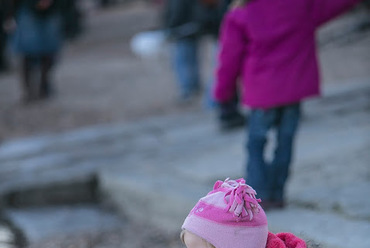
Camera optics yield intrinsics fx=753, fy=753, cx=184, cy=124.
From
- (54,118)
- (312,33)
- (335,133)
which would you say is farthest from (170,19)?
(312,33)

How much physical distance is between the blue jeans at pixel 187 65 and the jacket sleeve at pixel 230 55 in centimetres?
410

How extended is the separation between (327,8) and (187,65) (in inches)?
180

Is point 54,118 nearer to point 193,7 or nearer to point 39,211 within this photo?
point 193,7

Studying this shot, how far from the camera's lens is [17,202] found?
5234mm

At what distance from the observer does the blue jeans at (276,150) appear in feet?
12.8

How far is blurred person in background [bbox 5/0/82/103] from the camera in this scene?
8586 millimetres

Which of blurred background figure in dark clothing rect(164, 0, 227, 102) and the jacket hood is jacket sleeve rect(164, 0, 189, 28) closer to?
blurred background figure in dark clothing rect(164, 0, 227, 102)

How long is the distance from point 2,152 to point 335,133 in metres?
2.84

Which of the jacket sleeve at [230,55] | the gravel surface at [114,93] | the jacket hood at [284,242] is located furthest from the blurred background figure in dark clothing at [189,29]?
the jacket hood at [284,242]

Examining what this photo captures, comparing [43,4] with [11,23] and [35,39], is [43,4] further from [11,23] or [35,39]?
[11,23]

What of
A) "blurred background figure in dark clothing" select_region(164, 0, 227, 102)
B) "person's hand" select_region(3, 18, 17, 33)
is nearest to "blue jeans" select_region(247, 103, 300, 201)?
"blurred background figure in dark clothing" select_region(164, 0, 227, 102)

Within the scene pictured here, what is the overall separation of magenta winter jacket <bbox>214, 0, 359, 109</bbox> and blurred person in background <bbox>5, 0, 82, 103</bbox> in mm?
5184

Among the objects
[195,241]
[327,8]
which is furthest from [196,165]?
[195,241]

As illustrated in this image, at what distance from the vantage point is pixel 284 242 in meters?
2.59
